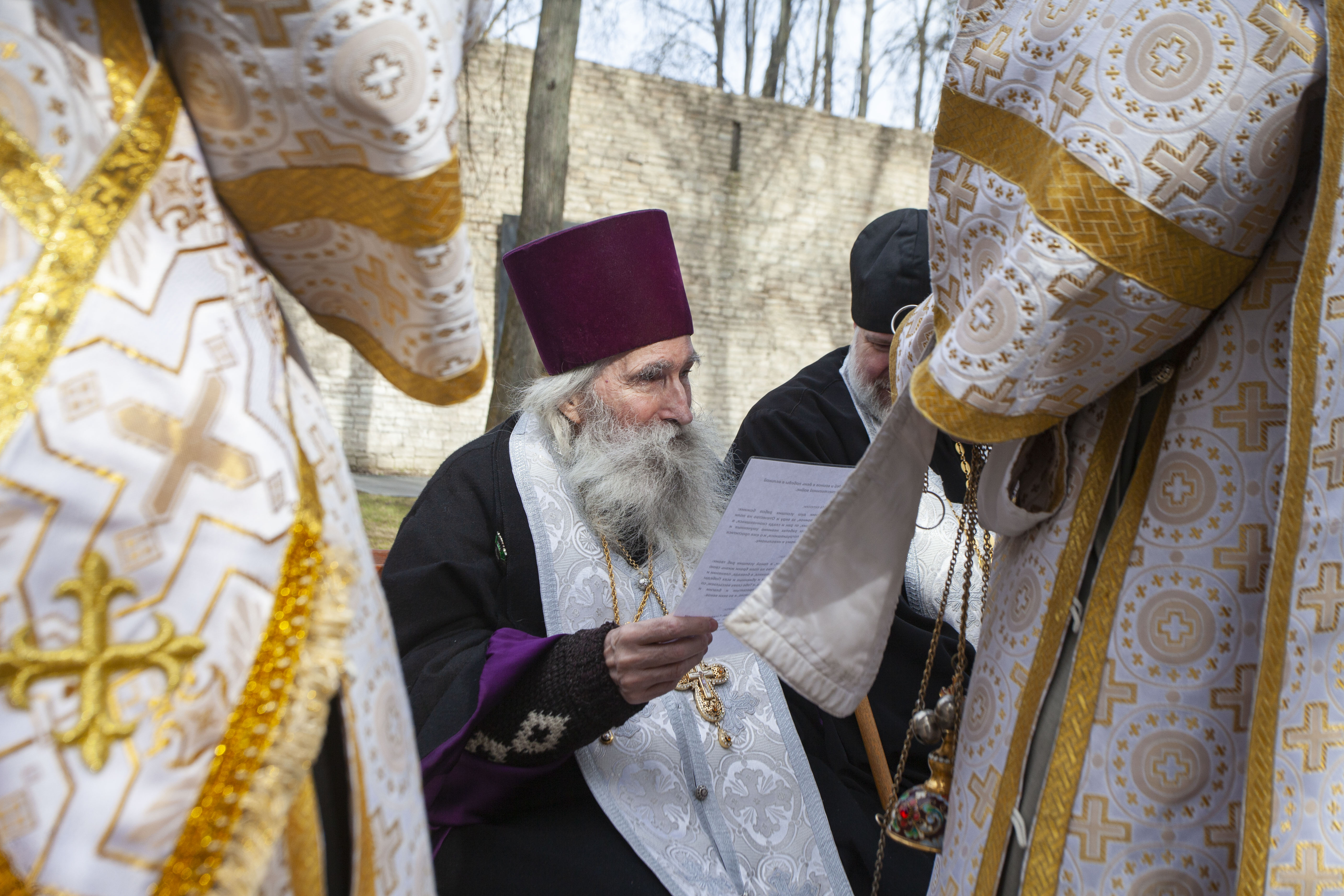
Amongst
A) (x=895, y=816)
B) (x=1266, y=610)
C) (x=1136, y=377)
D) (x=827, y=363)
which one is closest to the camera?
(x=1266, y=610)

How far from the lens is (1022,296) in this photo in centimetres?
119

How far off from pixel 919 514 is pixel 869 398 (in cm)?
81

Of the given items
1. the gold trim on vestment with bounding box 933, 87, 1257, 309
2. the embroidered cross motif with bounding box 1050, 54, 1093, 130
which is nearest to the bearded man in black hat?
the gold trim on vestment with bounding box 933, 87, 1257, 309

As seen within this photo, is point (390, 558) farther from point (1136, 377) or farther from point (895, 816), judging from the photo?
point (1136, 377)

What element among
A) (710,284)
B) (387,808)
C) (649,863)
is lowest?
(710,284)

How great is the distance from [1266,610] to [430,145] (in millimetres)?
1016

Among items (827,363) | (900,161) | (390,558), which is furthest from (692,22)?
(390,558)

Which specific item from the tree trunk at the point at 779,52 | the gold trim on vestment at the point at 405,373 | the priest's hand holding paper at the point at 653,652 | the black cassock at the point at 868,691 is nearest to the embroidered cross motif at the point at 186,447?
the gold trim on vestment at the point at 405,373

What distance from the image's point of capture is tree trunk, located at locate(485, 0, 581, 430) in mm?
7262

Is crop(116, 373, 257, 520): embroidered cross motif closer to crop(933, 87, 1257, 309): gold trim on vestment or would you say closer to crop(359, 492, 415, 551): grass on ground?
crop(933, 87, 1257, 309): gold trim on vestment

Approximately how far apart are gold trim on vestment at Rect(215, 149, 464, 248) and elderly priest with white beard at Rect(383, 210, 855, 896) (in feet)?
3.67

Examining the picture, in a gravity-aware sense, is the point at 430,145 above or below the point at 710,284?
above

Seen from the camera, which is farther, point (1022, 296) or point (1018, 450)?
point (1018, 450)

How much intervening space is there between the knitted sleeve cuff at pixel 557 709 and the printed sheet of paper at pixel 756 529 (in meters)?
0.23
